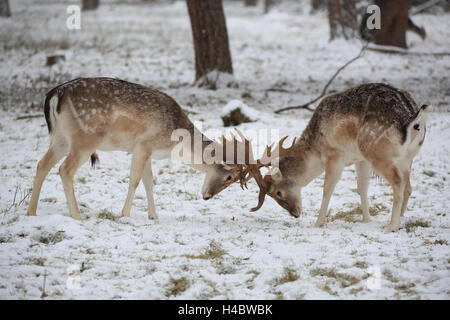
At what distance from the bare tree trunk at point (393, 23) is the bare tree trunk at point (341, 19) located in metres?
1.34

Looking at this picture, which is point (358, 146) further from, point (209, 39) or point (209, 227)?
point (209, 39)

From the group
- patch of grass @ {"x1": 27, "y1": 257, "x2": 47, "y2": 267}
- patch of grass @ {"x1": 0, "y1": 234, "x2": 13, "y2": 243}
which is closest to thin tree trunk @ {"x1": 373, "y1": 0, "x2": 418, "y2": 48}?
patch of grass @ {"x1": 0, "y1": 234, "x2": 13, "y2": 243}

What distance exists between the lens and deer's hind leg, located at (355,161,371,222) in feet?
21.5

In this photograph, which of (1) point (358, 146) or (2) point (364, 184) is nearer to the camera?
(1) point (358, 146)

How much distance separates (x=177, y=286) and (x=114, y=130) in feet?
8.40

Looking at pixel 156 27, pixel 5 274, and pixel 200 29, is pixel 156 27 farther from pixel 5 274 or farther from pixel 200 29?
pixel 5 274

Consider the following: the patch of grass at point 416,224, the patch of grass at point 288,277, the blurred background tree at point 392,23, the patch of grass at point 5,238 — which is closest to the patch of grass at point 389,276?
the patch of grass at point 288,277

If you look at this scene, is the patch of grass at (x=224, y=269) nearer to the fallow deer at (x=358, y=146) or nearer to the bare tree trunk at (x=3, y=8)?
the fallow deer at (x=358, y=146)

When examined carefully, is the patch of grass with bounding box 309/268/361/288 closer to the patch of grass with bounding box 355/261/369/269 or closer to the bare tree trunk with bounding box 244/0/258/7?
the patch of grass with bounding box 355/261/369/269

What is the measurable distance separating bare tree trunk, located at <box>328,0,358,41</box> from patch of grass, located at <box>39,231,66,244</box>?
50.6ft

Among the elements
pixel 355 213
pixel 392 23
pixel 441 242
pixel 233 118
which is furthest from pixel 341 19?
pixel 441 242

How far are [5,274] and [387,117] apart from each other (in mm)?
4267

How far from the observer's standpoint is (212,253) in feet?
17.2

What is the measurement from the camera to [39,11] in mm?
27594
